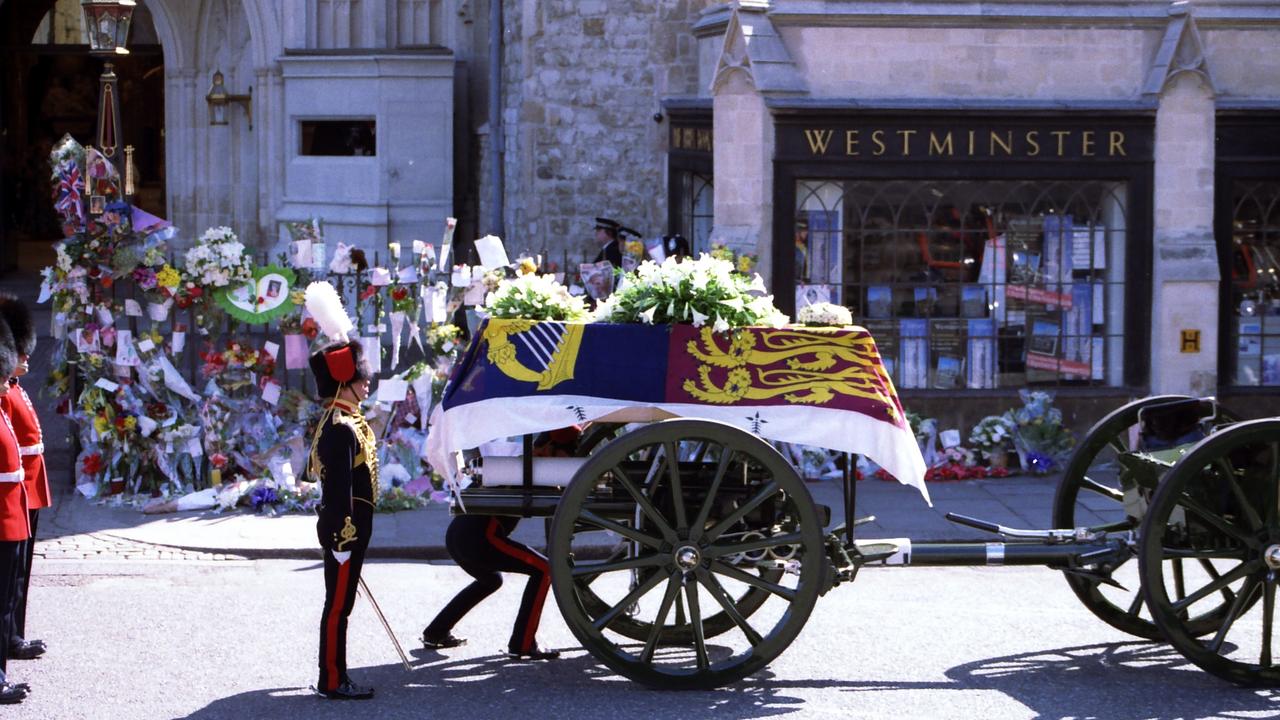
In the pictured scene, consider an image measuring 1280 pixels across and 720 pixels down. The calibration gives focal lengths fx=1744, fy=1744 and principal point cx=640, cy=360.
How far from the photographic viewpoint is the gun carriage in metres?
7.37

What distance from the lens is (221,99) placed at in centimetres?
2103

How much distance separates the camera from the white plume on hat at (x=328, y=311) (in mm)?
7504

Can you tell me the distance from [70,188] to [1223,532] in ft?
26.0

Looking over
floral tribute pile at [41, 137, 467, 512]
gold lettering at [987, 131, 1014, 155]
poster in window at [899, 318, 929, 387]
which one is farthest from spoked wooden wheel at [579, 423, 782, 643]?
gold lettering at [987, 131, 1014, 155]

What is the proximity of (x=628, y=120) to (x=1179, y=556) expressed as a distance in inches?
406

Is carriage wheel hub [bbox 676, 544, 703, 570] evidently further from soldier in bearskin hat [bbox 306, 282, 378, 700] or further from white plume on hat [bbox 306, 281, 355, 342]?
white plume on hat [bbox 306, 281, 355, 342]

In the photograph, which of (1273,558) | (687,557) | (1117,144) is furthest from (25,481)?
(1117,144)

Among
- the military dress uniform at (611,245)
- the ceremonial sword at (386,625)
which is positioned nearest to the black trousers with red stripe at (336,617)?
the ceremonial sword at (386,625)

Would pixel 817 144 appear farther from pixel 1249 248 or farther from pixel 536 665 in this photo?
pixel 536 665

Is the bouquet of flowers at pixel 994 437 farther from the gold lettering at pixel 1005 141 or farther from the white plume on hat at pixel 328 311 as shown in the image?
the white plume on hat at pixel 328 311

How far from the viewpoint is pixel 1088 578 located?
793 centimetres

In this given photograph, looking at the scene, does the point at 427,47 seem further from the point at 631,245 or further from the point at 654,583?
the point at 654,583

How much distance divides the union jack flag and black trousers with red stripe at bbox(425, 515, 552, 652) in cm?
514

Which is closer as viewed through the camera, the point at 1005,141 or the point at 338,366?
the point at 338,366
